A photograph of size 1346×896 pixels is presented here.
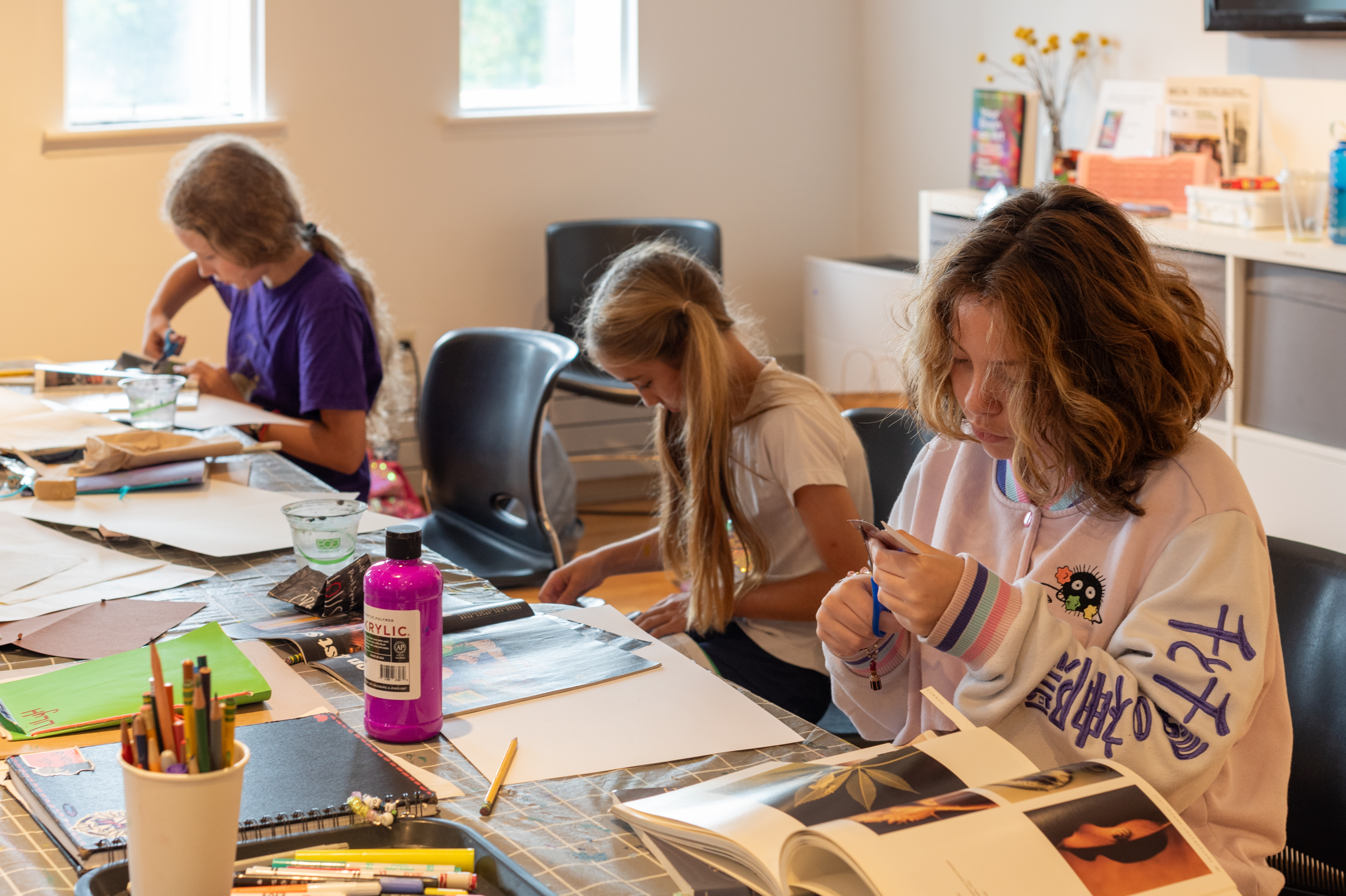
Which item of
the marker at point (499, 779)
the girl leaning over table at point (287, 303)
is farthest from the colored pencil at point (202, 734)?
the girl leaning over table at point (287, 303)

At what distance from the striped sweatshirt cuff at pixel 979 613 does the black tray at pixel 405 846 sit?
15.2 inches

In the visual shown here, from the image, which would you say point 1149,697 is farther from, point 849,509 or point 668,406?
point 668,406

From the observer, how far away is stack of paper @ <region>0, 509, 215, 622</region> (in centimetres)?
138

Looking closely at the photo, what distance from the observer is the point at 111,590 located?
4.70 ft

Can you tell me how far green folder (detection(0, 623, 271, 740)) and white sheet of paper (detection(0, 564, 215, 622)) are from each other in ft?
0.59

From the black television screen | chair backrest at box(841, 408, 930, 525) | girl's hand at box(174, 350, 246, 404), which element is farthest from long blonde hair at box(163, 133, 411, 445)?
the black television screen

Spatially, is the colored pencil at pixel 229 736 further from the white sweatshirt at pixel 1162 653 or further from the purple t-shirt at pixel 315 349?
the purple t-shirt at pixel 315 349

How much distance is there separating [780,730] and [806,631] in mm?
637

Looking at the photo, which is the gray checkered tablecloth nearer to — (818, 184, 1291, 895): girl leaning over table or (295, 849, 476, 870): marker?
(295, 849, 476, 870): marker

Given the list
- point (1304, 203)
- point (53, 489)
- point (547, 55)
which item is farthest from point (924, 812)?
point (547, 55)

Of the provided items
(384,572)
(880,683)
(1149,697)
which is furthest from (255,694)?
(1149,697)

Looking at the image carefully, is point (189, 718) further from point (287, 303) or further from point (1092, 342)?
point (287, 303)

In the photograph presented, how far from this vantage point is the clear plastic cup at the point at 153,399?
2.12m

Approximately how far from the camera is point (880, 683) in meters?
1.26
